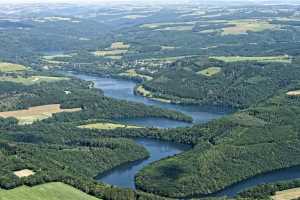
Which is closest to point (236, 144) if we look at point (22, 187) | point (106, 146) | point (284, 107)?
point (106, 146)

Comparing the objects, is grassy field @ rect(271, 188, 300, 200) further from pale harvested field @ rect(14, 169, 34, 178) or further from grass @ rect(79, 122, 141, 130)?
grass @ rect(79, 122, 141, 130)

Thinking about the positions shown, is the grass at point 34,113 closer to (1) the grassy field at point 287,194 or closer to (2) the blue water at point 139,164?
(2) the blue water at point 139,164

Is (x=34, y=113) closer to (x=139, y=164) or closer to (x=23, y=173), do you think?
(x=139, y=164)

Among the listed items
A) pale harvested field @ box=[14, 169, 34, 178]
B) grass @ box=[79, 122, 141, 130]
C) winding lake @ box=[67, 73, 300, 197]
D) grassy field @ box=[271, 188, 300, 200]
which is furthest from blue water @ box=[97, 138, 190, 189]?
grassy field @ box=[271, 188, 300, 200]

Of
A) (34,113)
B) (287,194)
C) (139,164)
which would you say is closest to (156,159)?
(139,164)

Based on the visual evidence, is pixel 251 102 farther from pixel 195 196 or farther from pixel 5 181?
pixel 5 181

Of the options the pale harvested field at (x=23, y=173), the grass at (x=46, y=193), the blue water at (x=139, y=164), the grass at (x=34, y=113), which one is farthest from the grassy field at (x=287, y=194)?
the grass at (x=34, y=113)
